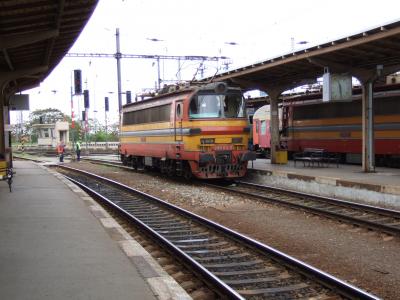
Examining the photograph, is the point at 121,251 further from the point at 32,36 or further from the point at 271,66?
the point at 271,66

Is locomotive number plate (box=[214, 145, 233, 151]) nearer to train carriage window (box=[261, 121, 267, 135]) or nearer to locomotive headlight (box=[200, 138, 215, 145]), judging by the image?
locomotive headlight (box=[200, 138, 215, 145])

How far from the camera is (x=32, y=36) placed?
1387 centimetres

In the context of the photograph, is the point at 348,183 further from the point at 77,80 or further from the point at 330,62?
the point at 77,80

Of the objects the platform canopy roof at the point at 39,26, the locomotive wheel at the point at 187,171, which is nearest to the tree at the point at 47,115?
the platform canopy roof at the point at 39,26

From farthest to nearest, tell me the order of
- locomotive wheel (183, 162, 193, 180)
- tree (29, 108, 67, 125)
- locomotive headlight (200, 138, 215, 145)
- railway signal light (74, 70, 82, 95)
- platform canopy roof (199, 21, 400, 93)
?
tree (29, 108, 67, 125), railway signal light (74, 70, 82, 95), locomotive wheel (183, 162, 193, 180), locomotive headlight (200, 138, 215, 145), platform canopy roof (199, 21, 400, 93)

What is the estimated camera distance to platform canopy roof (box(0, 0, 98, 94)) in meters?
11.5

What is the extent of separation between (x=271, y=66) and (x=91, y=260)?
13.4 meters

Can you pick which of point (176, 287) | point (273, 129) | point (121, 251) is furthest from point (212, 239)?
point (273, 129)

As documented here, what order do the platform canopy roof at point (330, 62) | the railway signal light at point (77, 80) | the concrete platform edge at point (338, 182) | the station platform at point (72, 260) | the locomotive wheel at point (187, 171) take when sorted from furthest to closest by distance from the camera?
1. the railway signal light at point (77, 80)
2. the locomotive wheel at point (187, 171)
3. the platform canopy roof at point (330, 62)
4. the concrete platform edge at point (338, 182)
5. the station platform at point (72, 260)

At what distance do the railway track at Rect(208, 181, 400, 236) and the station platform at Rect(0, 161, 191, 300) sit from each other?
4.69 m

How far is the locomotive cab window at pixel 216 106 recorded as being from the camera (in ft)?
→ 58.2

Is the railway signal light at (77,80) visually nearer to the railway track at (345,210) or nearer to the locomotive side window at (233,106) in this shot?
the locomotive side window at (233,106)

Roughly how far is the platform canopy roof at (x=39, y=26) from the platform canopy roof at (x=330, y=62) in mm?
7041

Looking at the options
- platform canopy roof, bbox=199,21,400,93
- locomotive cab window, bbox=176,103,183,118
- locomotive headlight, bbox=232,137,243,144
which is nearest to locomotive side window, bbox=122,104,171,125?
locomotive cab window, bbox=176,103,183,118
